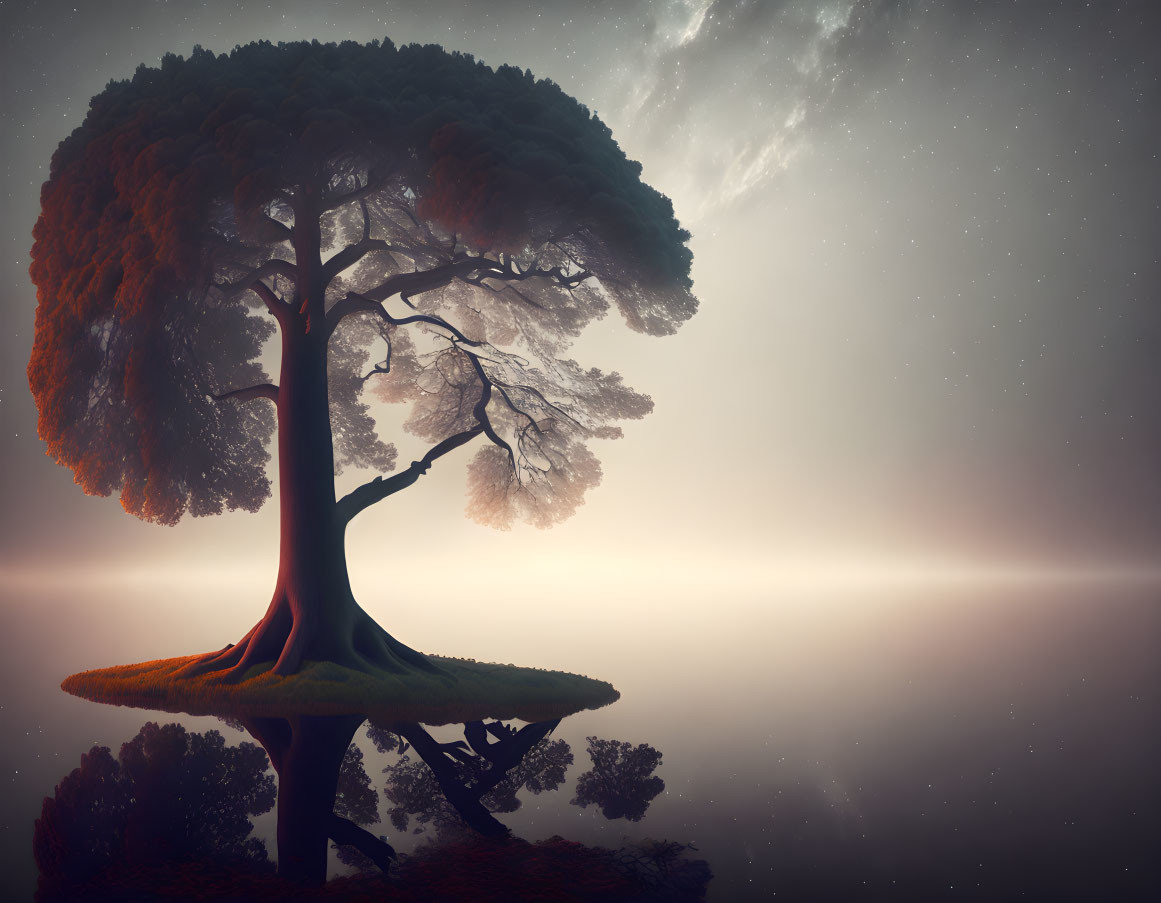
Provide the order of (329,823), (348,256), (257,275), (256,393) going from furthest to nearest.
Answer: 1. (256,393)
2. (348,256)
3. (257,275)
4. (329,823)

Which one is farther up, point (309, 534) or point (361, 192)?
point (361, 192)

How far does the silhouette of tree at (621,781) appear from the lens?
23.5ft

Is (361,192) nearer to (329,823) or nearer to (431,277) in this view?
(431,277)

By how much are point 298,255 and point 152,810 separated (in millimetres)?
11599

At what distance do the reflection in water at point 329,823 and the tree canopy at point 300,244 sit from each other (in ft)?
24.5

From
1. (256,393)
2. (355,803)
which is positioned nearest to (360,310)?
(256,393)

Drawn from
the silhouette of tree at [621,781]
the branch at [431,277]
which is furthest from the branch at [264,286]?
the silhouette of tree at [621,781]

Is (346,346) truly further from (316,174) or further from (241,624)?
(241,624)

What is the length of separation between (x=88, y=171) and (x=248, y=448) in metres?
6.24

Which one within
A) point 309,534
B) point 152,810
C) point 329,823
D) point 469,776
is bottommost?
point 152,810

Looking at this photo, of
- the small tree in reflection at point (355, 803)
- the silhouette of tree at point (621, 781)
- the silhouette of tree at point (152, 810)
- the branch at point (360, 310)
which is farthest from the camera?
the branch at point (360, 310)

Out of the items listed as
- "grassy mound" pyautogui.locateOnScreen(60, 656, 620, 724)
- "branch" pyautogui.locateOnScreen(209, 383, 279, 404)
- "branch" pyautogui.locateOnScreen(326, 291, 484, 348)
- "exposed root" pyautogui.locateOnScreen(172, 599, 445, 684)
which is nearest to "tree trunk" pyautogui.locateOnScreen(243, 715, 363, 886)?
"grassy mound" pyautogui.locateOnScreen(60, 656, 620, 724)

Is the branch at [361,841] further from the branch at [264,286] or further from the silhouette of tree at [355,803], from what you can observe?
the branch at [264,286]

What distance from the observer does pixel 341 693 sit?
13.3 metres
